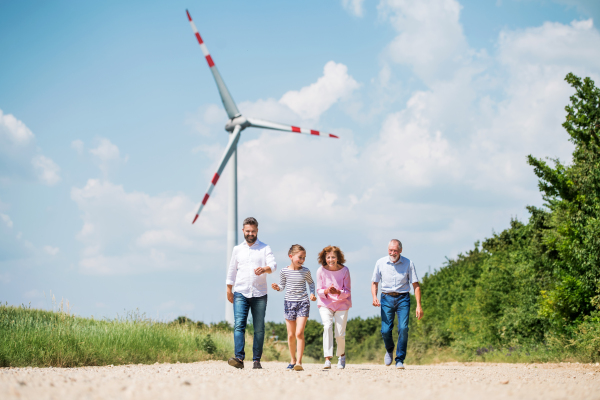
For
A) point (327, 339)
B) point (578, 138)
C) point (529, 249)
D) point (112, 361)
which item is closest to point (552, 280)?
point (529, 249)

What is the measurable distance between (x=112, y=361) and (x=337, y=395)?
7096 mm

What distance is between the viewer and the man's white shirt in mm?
8664

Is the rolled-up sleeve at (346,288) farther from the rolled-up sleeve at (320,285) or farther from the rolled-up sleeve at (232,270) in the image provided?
the rolled-up sleeve at (232,270)

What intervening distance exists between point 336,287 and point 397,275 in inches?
50.1

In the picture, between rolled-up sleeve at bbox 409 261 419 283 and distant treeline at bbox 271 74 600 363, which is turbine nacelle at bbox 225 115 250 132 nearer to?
distant treeline at bbox 271 74 600 363

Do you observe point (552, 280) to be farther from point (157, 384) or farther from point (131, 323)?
point (157, 384)

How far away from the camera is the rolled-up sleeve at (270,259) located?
848cm

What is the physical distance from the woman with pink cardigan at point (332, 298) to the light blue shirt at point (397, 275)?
3.15 ft

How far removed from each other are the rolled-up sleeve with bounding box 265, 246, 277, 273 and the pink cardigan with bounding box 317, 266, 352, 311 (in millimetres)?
929

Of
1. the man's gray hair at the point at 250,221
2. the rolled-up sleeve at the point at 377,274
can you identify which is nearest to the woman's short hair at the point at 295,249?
the man's gray hair at the point at 250,221

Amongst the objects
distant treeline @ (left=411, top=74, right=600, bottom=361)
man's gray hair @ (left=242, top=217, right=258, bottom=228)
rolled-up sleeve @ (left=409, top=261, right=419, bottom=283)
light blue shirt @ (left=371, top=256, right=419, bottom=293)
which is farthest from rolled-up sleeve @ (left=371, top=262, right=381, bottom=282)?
distant treeline @ (left=411, top=74, right=600, bottom=361)

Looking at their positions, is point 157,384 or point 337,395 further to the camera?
point 157,384

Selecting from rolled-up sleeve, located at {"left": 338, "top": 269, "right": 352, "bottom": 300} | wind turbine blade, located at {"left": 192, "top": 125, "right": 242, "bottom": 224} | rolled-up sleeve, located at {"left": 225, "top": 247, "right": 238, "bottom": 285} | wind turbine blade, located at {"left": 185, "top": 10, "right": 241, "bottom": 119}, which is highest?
wind turbine blade, located at {"left": 185, "top": 10, "right": 241, "bottom": 119}

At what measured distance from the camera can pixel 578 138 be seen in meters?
18.7
